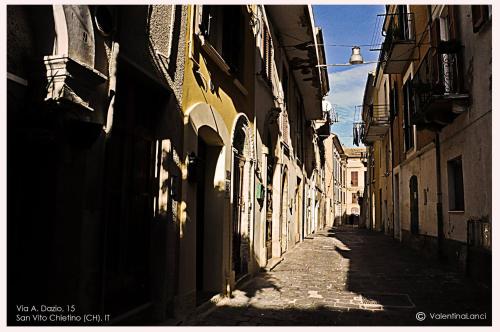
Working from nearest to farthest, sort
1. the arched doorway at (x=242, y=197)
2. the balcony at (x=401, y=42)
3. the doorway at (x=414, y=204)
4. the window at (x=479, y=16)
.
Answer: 1. the window at (x=479, y=16)
2. the arched doorway at (x=242, y=197)
3. the balcony at (x=401, y=42)
4. the doorway at (x=414, y=204)

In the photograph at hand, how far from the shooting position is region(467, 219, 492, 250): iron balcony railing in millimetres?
7699

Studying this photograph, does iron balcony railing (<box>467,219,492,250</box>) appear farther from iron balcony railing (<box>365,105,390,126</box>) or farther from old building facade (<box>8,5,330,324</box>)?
iron balcony railing (<box>365,105,390,126</box>)

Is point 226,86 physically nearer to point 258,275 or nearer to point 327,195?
point 258,275

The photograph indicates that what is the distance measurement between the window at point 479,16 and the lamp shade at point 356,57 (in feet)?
14.4

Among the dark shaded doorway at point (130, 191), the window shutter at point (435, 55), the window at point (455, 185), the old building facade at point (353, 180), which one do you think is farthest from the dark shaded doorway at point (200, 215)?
the old building facade at point (353, 180)

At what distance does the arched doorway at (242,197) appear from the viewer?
827 cm

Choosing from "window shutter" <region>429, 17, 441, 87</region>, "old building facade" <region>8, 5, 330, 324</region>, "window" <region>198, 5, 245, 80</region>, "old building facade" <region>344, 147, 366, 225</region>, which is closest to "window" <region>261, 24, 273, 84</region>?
"old building facade" <region>8, 5, 330, 324</region>

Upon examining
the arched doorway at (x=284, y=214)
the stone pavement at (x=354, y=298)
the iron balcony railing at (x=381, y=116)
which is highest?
Result: the iron balcony railing at (x=381, y=116)

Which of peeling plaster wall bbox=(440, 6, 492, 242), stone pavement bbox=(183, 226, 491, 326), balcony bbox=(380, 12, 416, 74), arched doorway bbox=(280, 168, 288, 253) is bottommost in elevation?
stone pavement bbox=(183, 226, 491, 326)

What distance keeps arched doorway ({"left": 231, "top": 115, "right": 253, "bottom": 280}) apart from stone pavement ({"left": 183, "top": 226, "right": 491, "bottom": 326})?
549mm

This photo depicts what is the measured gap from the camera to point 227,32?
8.03 meters

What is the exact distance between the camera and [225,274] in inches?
282

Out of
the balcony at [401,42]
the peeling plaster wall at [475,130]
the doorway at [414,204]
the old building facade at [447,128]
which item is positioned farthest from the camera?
the doorway at [414,204]

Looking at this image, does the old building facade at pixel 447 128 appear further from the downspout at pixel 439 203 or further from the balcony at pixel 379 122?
the balcony at pixel 379 122
